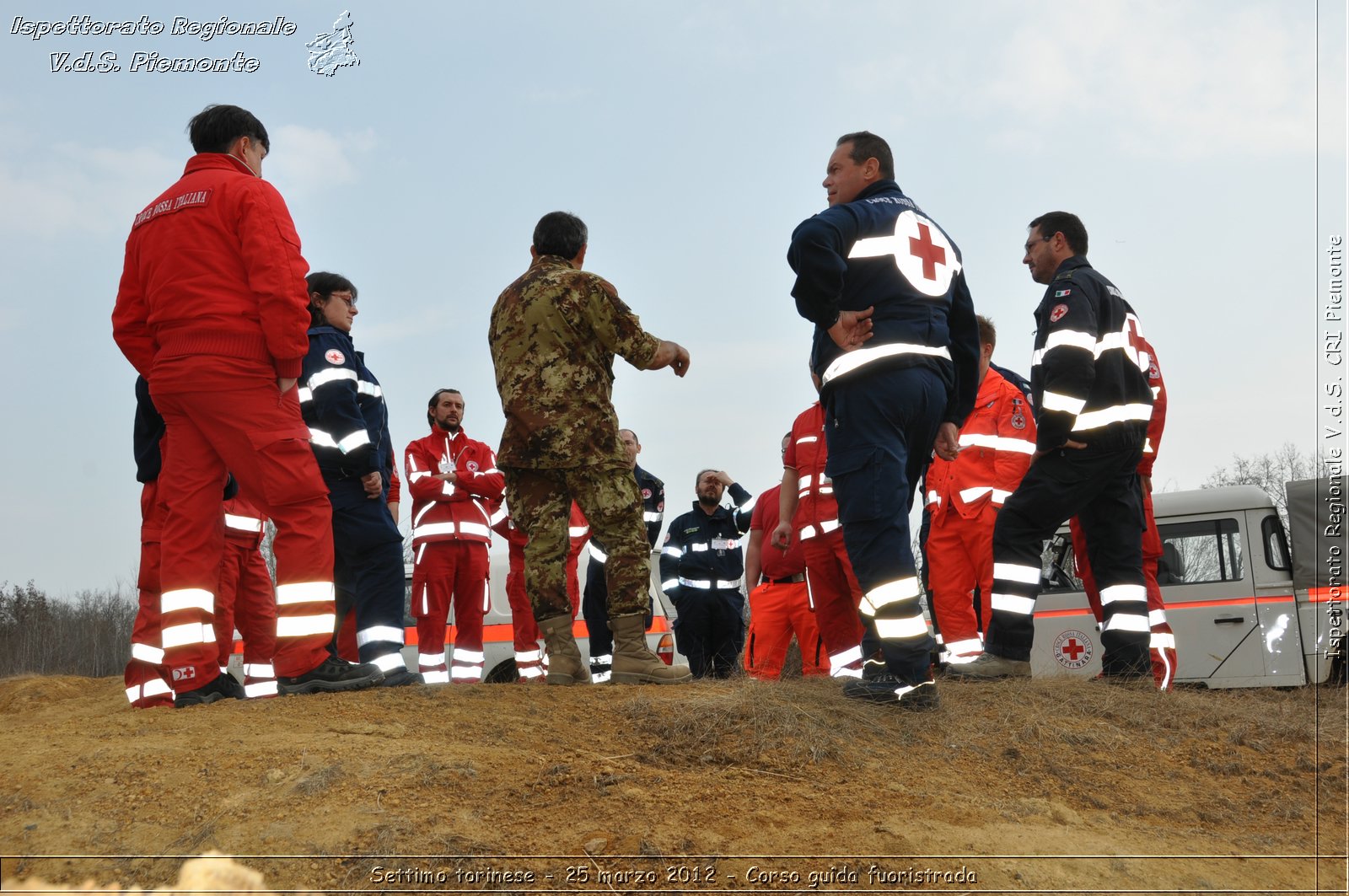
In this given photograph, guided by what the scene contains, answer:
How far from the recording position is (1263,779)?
4164 mm

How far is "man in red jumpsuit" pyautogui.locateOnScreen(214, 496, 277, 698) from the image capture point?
20.5 ft

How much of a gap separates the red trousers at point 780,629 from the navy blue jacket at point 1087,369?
2.90 m

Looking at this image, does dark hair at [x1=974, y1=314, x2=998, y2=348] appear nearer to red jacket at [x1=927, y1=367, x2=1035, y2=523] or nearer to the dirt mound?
red jacket at [x1=927, y1=367, x2=1035, y2=523]

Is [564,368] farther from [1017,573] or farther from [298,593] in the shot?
[1017,573]

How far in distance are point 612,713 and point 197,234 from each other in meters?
2.72

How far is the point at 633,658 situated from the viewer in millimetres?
5250

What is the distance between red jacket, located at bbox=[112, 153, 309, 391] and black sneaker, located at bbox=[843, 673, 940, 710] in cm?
278

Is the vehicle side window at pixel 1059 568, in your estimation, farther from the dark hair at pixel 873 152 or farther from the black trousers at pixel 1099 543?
the dark hair at pixel 873 152

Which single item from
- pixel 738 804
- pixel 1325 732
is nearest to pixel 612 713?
pixel 738 804

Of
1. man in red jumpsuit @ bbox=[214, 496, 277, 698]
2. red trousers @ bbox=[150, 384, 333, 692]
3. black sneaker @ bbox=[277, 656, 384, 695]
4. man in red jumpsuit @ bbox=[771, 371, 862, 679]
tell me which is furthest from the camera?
man in red jumpsuit @ bbox=[771, 371, 862, 679]

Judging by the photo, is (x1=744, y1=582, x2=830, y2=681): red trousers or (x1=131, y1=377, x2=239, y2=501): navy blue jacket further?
(x1=744, y1=582, x2=830, y2=681): red trousers

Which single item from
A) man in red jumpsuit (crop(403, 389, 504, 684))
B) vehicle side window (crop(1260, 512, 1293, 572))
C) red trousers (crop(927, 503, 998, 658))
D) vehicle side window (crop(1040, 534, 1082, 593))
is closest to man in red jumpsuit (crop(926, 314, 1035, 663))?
red trousers (crop(927, 503, 998, 658))

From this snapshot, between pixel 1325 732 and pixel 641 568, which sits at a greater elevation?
pixel 641 568

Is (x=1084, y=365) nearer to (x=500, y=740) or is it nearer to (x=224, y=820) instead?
(x=500, y=740)
